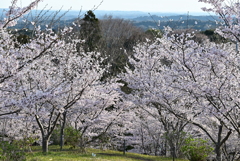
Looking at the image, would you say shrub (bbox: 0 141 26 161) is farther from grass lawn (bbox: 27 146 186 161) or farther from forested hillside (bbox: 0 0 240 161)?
grass lawn (bbox: 27 146 186 161)

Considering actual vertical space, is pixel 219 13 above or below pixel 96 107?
above

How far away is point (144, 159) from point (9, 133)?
25.8ft

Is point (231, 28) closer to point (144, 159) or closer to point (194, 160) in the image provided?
point (194, 160)

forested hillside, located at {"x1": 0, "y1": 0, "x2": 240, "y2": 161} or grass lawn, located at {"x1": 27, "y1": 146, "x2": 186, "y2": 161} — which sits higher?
forested hillside, located at {"x1": 0, "y1": 0, "x2": 240, "y2": 161}

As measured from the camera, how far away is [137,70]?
54.5 feet

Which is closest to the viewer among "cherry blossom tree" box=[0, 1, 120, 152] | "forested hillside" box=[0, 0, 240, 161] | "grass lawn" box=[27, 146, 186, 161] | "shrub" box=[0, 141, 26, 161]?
"cherry blossom tree" box=[0, 1, 120, 152]

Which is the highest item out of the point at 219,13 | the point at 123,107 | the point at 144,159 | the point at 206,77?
the point at 219,13

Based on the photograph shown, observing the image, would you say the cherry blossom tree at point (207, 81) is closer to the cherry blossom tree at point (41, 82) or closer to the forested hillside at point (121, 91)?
the forested hillside at point (121, 91)

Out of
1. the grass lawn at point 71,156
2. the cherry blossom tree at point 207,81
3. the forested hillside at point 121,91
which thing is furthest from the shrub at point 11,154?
the cherry blossom tree at point 207,81

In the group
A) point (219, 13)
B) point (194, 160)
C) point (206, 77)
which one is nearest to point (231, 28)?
point (219, 13)

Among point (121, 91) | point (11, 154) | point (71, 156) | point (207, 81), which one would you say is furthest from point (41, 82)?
point (207, 81)

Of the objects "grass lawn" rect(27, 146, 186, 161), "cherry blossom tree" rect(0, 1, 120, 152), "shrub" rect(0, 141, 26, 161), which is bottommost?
"grass lawn" rect(27, 146, 186, 161)

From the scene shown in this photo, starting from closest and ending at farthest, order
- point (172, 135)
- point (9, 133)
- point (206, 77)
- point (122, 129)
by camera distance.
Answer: point (206, 77) < point (172, 135) < point (9, 133) < point (122, 129)

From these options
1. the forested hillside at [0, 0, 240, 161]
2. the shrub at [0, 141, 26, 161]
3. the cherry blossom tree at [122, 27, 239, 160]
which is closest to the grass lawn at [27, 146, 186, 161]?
the forested hillside at [0, 0, 240, 161]
